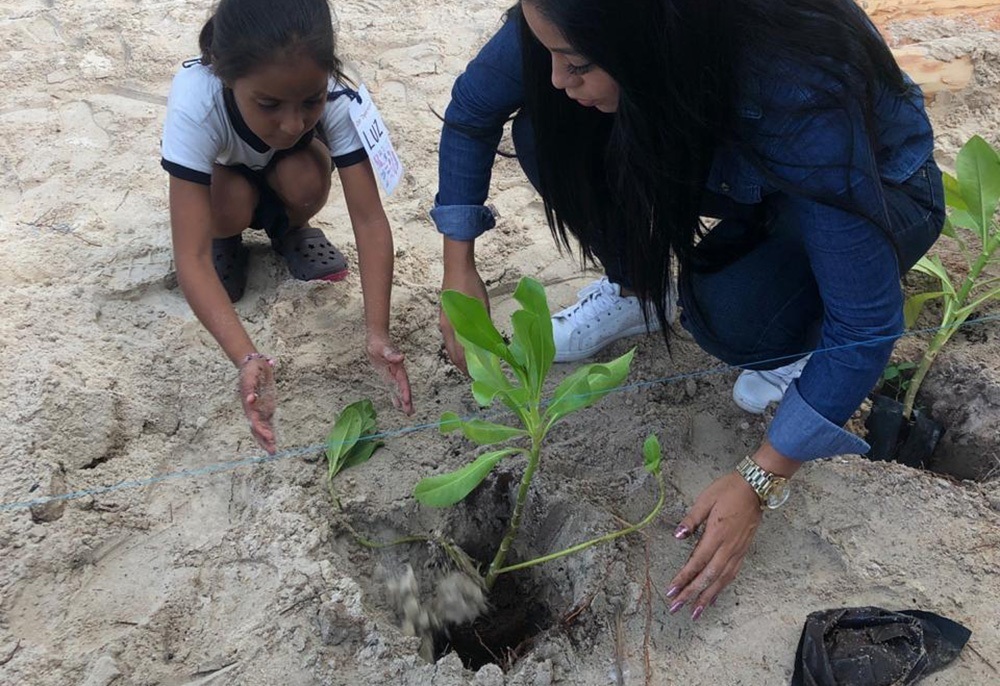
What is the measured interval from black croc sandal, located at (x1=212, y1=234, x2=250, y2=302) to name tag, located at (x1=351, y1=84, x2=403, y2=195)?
503 millimetres

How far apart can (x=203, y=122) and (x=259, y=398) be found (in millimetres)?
587

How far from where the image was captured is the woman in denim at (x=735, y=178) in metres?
1.16

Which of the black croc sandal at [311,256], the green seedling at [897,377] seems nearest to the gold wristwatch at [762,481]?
the green seedling at [897,377]

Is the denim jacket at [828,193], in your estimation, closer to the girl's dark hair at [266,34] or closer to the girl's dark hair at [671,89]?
the girl's dark hair at [671,89]

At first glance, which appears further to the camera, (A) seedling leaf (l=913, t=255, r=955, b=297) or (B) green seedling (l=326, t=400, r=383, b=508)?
(A) seedling leaf (l=913, t=255, r=955, b=297)

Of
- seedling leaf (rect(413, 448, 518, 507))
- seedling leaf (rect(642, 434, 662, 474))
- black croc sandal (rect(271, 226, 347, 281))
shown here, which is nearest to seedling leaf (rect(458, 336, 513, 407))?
seedling leaf (rect(413, 448, 518, 507))

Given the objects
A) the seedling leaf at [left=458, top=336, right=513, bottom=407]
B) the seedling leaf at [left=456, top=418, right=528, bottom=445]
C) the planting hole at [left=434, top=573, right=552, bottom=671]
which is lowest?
the planting hole at [left=434, top=573, right=552, bottom=671]

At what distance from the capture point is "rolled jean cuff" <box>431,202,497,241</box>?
1.84 metres

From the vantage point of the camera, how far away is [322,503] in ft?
5.45

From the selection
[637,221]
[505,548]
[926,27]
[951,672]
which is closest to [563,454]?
[505,548]

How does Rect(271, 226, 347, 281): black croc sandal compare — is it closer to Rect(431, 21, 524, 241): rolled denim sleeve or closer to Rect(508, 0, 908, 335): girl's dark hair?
Rect(431, 21, 524, 241): rolled denim sleeve

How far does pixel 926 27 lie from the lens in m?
2.99

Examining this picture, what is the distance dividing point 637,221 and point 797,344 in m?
0.58

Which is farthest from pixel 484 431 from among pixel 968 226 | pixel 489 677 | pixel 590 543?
pixel 968 226
